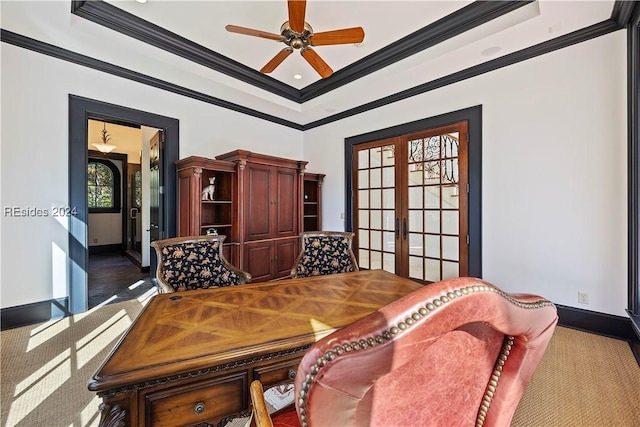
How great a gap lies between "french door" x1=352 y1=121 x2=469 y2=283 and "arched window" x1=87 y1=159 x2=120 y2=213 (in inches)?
274

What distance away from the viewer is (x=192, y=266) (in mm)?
2146

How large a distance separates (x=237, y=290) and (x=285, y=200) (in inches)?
118

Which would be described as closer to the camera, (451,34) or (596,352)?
(596,352)

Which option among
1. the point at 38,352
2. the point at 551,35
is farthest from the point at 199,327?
the point at 551,35

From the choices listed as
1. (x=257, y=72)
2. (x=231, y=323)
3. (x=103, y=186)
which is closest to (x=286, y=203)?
(x=257, y=72)

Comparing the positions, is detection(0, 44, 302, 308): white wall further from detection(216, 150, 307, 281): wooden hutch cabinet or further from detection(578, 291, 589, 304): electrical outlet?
detection(578, 291, 589, 304): electrical outlet

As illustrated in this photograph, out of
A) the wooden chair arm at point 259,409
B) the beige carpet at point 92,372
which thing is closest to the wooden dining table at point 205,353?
the wooden chair arm at point 259,409

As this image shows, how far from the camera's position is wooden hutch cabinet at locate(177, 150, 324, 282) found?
375cm

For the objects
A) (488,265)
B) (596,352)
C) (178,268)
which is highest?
(178,268)

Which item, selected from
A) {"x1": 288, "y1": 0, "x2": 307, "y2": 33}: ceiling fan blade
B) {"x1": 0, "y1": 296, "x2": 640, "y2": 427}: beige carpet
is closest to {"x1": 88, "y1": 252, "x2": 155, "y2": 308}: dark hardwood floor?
{"x1": 0, "y1": 296, "x2": 640, "y2": 427}: beige carpet

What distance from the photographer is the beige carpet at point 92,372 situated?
62.7 inches

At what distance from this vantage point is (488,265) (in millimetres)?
3309

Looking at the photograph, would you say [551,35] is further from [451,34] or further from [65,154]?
[65,154]

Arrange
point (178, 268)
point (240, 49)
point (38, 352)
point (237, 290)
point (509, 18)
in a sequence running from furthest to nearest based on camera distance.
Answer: point (240, 49) → point (509, 18) → point (38, 352) → point (178, 268) → point (237, 290)
